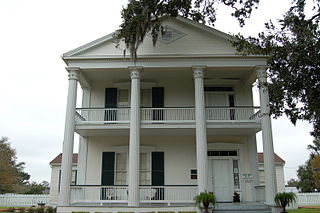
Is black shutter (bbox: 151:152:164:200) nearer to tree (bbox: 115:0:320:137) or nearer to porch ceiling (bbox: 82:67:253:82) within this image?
porch ceiling (bbox: 82:67:253:82)

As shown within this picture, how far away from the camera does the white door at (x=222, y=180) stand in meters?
14.3

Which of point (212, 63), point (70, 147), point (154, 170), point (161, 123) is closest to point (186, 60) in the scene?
point (212, 63)

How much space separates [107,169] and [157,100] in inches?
161

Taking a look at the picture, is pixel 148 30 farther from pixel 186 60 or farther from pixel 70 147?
pixel 70 147

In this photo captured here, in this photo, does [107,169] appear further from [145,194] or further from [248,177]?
[248,177]

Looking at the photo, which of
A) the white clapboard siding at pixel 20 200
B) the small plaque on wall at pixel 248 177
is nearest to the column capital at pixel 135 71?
the small plaque on wall at pixel 248 177

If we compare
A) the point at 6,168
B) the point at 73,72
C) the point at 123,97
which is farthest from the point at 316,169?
the point at 6,168

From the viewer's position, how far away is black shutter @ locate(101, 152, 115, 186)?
14434 millimetres

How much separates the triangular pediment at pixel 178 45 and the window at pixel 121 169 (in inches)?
193

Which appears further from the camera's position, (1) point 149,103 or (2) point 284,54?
(1) point 149,103

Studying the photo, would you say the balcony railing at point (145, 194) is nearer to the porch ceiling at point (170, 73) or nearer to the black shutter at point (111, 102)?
the black shutter at point (111, 102)

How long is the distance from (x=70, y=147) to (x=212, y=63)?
704cm

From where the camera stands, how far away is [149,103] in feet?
50.8

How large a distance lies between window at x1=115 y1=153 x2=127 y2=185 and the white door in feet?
13.8
